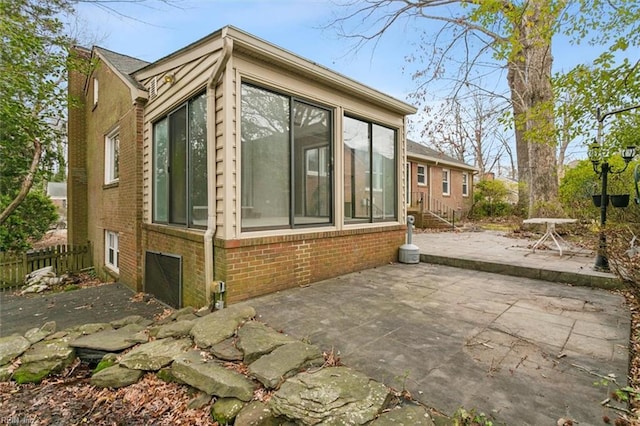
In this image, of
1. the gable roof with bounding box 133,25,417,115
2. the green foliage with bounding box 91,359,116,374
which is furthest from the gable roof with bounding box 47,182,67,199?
the green foliage with bounding box 91,359,116,374

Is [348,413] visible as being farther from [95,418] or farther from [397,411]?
[95,418]

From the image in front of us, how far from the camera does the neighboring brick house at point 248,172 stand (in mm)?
3852

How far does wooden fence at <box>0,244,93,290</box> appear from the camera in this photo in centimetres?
822

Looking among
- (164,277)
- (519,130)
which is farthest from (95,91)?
(519,130)

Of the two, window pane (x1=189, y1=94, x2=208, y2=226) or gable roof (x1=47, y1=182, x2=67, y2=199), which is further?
gable roof (x1=47, y1=182, x2=67, y2=199)

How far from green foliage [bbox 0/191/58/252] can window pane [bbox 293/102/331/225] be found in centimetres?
1084

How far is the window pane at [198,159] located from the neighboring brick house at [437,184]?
36.6ft

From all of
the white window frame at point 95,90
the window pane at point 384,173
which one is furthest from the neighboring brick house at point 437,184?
the white window frame at point 95,90

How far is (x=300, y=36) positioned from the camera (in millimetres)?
8117

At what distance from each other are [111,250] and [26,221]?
21.2 ft

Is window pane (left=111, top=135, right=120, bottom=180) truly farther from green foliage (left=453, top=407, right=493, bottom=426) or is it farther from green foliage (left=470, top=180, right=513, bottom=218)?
green foliage (left=470, top=180, right=513, bottom=218)

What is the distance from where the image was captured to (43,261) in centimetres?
889

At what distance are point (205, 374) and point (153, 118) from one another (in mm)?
4991

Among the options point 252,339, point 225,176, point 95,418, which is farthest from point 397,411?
point 225,176
